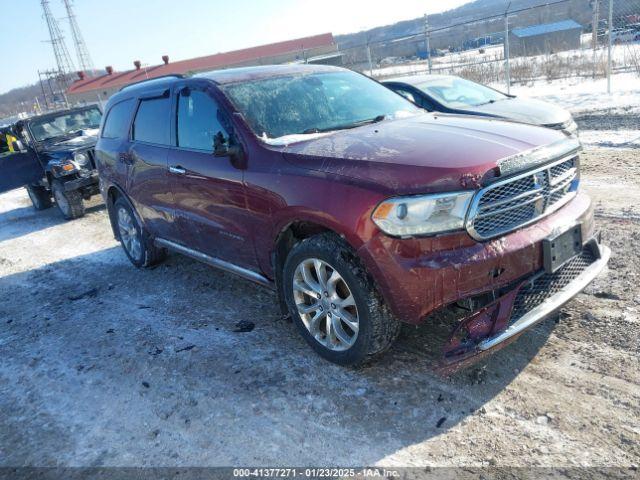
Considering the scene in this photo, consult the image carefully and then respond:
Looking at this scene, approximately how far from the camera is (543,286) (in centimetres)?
295

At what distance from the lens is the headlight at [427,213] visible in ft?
8.90

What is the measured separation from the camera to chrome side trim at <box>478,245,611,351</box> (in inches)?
106

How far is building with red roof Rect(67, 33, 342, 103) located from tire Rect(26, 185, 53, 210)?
40340mm

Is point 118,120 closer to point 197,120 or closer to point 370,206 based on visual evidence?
point 197,120

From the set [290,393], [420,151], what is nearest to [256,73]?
[420,151]

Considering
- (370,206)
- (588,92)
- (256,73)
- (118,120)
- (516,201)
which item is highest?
(256,73)

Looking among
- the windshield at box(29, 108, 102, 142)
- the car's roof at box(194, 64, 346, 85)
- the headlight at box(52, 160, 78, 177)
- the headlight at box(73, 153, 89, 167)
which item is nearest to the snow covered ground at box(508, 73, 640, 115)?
the car's roof at box(194, 64, 346, 85)

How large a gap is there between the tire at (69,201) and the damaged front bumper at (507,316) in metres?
8.32

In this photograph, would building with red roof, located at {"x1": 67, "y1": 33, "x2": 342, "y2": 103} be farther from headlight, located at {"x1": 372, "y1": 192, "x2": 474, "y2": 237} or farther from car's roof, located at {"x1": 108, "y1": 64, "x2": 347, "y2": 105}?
headlight, located at {"x1": 372, "y1": 192, "x2": 474, "y2": 237}

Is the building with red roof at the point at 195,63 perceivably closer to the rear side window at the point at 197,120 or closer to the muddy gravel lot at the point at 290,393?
the rear side window at the point at 197,120

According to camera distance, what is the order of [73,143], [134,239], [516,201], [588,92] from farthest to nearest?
[588,92] < [73,143] < [134,239] < [516,201]

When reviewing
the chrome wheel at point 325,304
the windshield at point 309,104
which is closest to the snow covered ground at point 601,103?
the windshield at point 309,104

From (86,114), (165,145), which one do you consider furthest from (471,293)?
(86,114)

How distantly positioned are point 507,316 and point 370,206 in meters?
0.95
